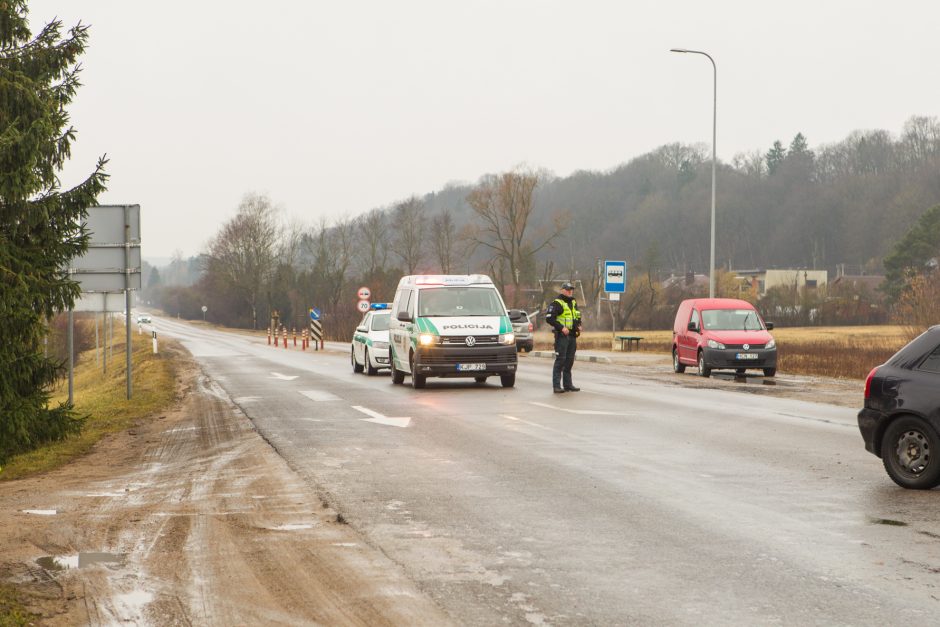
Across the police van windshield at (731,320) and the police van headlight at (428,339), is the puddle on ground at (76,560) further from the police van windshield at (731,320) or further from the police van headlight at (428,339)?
the police van windshield at (731,320)

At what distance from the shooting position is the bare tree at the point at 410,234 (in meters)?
110

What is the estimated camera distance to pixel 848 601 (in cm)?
539

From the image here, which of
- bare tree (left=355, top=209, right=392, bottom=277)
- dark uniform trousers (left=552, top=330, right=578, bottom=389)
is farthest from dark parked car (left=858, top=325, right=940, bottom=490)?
bare tree (left=355, top=209, right=392, bottom=277)

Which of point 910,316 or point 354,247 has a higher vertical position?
point 354,247

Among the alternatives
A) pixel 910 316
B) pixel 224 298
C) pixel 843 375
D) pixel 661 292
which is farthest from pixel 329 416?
pixel 224 298

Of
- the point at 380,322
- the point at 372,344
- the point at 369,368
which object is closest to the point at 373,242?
the point at 380,322

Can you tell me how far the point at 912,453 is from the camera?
9195mm

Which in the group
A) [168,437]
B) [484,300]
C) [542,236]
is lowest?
[168,437]

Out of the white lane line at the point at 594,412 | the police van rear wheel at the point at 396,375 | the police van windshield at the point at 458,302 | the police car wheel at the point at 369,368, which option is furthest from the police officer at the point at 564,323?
the police car wheel at the point at 369,368

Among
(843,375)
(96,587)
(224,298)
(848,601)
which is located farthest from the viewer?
(224,298)

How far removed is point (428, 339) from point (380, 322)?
302 inches

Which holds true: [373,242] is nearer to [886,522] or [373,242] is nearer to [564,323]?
[564,323]

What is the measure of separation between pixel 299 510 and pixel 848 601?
4.27 m

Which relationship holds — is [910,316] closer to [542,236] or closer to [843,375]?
[843,375]
